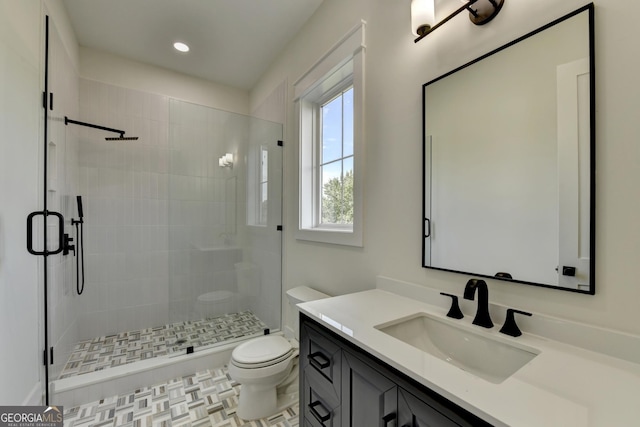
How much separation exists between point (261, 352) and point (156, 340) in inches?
55.6

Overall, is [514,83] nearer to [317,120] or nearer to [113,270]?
[317,120]

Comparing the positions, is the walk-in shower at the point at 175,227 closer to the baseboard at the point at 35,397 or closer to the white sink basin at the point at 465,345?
the baseboard at the point at 35,397

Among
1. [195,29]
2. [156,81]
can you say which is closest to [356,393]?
[195,29]

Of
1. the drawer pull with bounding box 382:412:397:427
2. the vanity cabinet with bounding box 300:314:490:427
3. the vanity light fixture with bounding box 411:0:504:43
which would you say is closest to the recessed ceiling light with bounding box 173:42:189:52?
the vanity light fixture with bounding box 411:0:504:43

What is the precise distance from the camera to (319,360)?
1.08 meters

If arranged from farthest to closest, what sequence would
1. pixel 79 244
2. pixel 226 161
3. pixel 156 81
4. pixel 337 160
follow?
pixel 156 81
pixel 226 161
pixel 79 244
pixel 337 160

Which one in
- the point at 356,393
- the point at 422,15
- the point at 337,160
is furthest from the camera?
the point at 337,160

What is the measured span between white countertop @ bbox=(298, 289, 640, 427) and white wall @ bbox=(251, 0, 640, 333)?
0.12 m

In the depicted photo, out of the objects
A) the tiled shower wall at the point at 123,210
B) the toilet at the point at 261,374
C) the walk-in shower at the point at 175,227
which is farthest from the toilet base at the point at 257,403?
the tiled shower wall at the point at 123,210

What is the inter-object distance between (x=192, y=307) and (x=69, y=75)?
220cm

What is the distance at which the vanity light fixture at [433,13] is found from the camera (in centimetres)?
100

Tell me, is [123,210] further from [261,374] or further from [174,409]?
[261,374]

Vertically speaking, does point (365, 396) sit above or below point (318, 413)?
above

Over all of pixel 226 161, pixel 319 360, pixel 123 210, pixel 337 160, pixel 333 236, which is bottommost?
pixel 319 360
